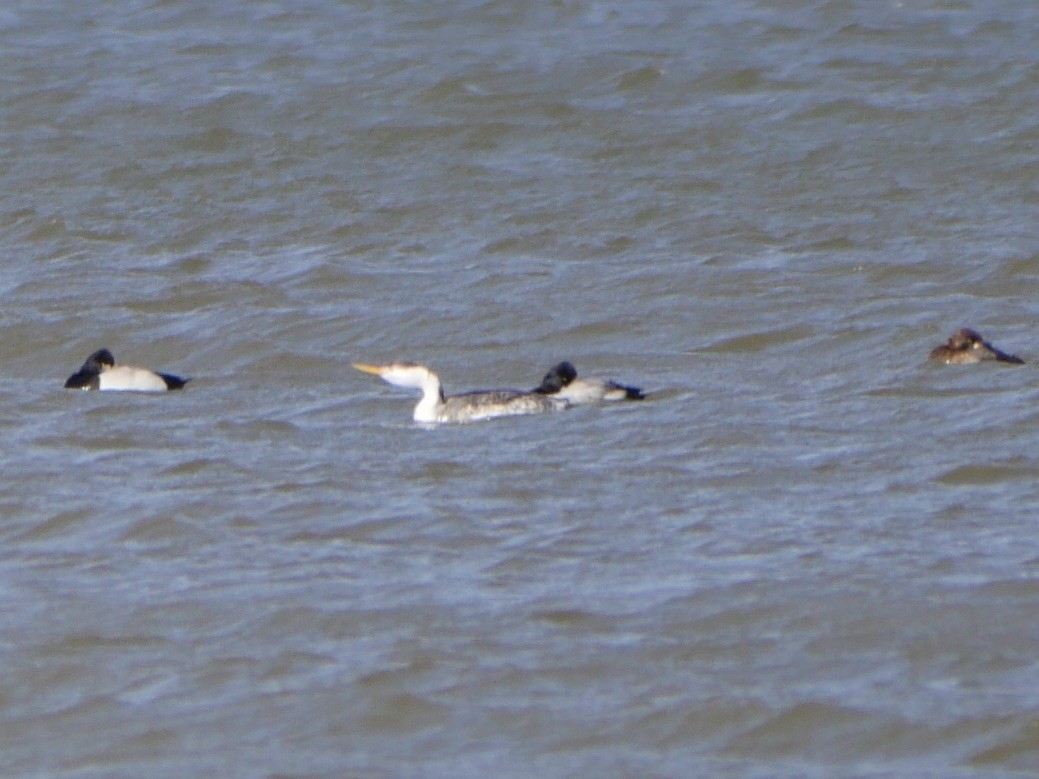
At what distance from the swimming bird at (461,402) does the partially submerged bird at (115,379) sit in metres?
1.20

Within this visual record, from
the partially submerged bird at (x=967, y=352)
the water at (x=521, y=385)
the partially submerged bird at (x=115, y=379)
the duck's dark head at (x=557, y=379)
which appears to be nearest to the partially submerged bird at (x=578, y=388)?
the duck's dark head at (x=557, y=379)

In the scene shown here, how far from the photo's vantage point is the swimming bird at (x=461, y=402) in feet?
34.7

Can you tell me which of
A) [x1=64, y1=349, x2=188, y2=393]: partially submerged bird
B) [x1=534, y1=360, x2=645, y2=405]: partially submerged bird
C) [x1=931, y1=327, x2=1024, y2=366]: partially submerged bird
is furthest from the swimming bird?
[x1=931, y1=327, x2=1024, y2=366]: partially submerged bird

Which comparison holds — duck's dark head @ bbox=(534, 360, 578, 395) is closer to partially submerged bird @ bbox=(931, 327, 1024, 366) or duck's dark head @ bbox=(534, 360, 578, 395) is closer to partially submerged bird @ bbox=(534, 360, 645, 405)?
partially submerged bird @ bbox=(534, 360, 645, 405)

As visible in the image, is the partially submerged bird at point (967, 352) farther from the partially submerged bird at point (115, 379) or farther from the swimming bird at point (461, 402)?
the partially submerged bird at point (115, 379)

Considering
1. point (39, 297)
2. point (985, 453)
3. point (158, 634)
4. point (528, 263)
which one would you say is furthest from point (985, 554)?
point (39, 297)

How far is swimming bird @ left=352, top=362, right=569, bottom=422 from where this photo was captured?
34.7 ft

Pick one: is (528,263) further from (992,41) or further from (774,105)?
(992,41)

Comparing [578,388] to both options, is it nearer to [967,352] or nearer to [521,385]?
[521,385]

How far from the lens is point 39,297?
514 inches

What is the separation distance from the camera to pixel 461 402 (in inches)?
420

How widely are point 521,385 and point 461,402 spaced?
99 centimetres

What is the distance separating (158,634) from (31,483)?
2081 millimetres

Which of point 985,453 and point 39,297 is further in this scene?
point 39,297
